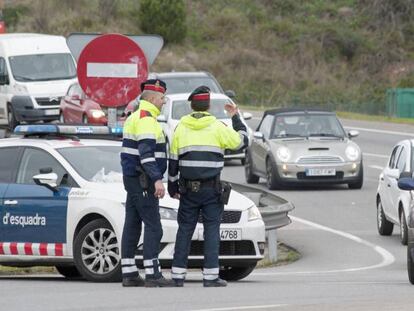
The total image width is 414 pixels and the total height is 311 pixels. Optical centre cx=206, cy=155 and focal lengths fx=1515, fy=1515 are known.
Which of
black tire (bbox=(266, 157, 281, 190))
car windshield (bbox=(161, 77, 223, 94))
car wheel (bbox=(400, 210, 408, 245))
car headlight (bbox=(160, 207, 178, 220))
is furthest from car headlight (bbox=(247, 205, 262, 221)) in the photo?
car windshield (bbox=(161, 77, 223, 94))

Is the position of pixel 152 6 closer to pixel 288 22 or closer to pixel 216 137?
pixel 288 22

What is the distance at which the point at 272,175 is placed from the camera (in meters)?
29.4

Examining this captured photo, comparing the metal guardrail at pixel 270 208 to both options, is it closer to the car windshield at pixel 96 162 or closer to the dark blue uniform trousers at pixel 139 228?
the car windshield at pixel 96 162

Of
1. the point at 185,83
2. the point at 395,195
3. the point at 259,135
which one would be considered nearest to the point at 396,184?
the point at 395,195

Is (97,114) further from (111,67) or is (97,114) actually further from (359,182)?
(111,67)

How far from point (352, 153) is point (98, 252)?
50.3 feet

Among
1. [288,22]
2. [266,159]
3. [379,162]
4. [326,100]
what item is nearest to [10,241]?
[266,159]

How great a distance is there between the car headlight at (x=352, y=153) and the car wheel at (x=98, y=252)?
15089 mm

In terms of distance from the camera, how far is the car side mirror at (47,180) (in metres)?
14.8

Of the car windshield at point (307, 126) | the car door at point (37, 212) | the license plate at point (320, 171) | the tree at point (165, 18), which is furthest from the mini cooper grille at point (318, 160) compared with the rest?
the tree at point (165, 18)

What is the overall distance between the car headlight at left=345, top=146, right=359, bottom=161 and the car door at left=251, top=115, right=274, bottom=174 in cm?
162

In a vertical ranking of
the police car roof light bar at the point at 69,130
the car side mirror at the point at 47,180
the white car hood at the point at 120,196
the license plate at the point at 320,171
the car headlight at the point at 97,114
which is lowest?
the license plate at the point at 320,171

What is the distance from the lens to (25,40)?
38812 mm

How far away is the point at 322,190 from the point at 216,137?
16.2 meters
